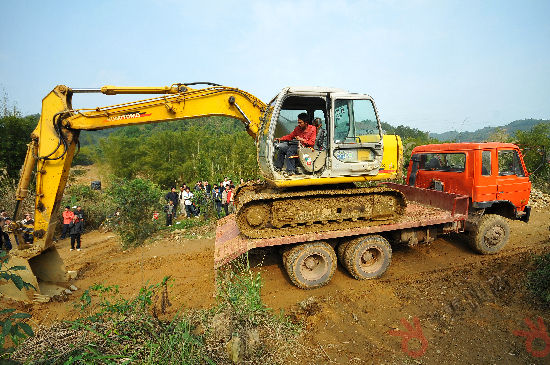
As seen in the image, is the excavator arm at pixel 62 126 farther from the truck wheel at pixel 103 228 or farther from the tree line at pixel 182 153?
the tree line at pixel 182 153

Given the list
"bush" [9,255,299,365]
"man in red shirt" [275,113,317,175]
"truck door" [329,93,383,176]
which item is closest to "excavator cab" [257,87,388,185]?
"truck door" [329,93,383,176]

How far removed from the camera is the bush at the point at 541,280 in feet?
15.8

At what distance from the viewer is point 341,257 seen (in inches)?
226

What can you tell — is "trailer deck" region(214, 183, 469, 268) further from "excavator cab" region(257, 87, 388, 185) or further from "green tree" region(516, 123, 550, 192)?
"green tree" region(516, 123, 550, 192)

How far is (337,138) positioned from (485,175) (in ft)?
13.0

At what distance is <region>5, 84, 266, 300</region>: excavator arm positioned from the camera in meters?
5.02

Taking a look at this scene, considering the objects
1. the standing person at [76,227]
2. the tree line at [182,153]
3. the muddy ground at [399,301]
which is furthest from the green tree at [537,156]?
the standing person at [76,227]

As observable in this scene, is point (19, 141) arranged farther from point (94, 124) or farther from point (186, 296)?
point (186, 296)

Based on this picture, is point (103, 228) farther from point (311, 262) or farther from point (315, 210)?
point (315, 210)

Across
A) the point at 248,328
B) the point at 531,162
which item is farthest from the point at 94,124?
the point at 531,162

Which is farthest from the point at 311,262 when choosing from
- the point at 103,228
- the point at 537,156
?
the point at 537,156

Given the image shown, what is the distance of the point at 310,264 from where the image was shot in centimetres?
539

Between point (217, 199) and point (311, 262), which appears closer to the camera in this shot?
point (311, 262)

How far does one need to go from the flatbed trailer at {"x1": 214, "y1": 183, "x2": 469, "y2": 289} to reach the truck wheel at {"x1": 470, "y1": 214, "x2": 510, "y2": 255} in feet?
1.57
